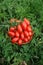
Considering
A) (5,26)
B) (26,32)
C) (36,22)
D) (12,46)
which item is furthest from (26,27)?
(36,22)

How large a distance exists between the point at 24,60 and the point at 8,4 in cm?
60

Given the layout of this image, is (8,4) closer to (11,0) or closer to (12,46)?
(11,0)

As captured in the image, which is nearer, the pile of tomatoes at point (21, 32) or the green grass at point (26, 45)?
the pile of tomatoes at point (21, 32)

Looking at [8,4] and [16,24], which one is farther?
[8,4]

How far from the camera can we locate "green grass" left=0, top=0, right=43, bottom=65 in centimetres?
254

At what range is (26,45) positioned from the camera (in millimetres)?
2631

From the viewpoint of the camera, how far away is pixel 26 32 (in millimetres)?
2105

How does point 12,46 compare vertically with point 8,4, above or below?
below

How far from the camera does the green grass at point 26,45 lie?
2.54 metres

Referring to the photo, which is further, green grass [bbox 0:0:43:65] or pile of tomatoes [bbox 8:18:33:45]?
green grass [bbox 0:0:43:65]

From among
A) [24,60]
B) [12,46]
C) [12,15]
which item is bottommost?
[24,60]

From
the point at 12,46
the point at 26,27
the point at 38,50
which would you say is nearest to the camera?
the point at 26,27

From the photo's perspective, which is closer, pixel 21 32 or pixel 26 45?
pixel 21 32

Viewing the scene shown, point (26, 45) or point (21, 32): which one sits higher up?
point (21, 32)
